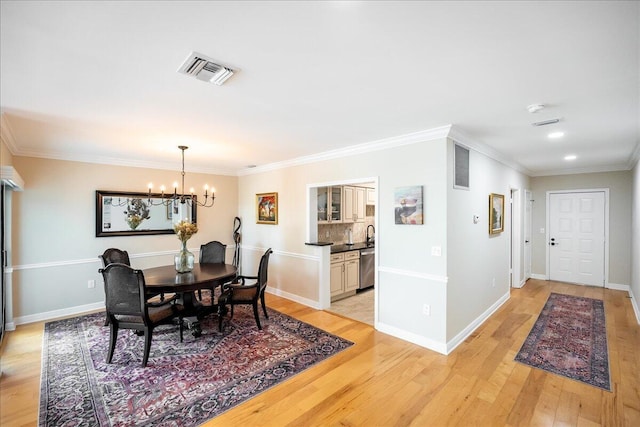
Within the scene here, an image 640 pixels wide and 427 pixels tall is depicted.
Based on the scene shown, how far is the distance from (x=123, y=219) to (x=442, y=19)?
5.45 meters

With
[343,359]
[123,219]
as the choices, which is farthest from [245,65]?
[123,219]

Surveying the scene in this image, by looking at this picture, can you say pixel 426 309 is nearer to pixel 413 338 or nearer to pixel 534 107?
pixel 413 338

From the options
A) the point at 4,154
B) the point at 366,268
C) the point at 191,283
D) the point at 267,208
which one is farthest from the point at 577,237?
the point at 4,154

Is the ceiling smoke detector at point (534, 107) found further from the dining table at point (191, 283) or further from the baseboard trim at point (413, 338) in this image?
the dining table at point (191, 283)

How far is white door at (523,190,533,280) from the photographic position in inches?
255

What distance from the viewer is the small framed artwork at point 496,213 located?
4.33 meters

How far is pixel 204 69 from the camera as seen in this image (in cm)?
187

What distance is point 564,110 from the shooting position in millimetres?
2613

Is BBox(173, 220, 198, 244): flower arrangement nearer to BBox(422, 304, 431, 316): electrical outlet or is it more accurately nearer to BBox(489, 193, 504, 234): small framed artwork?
BBox(422, 304, 431, 316): electrical outlet

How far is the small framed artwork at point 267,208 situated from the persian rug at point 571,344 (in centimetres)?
415

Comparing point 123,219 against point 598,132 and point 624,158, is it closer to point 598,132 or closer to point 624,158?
point 598,132

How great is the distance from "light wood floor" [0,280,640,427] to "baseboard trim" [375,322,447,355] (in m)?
0.08

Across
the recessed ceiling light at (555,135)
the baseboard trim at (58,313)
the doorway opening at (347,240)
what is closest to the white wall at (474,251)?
the recessed ceiling light at (555,135)

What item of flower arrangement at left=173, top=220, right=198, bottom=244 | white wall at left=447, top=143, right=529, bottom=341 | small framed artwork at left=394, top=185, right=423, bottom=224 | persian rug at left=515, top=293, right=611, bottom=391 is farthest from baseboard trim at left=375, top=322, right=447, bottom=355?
flower arrangement at left=173, top=220, right=198, bottom=244
